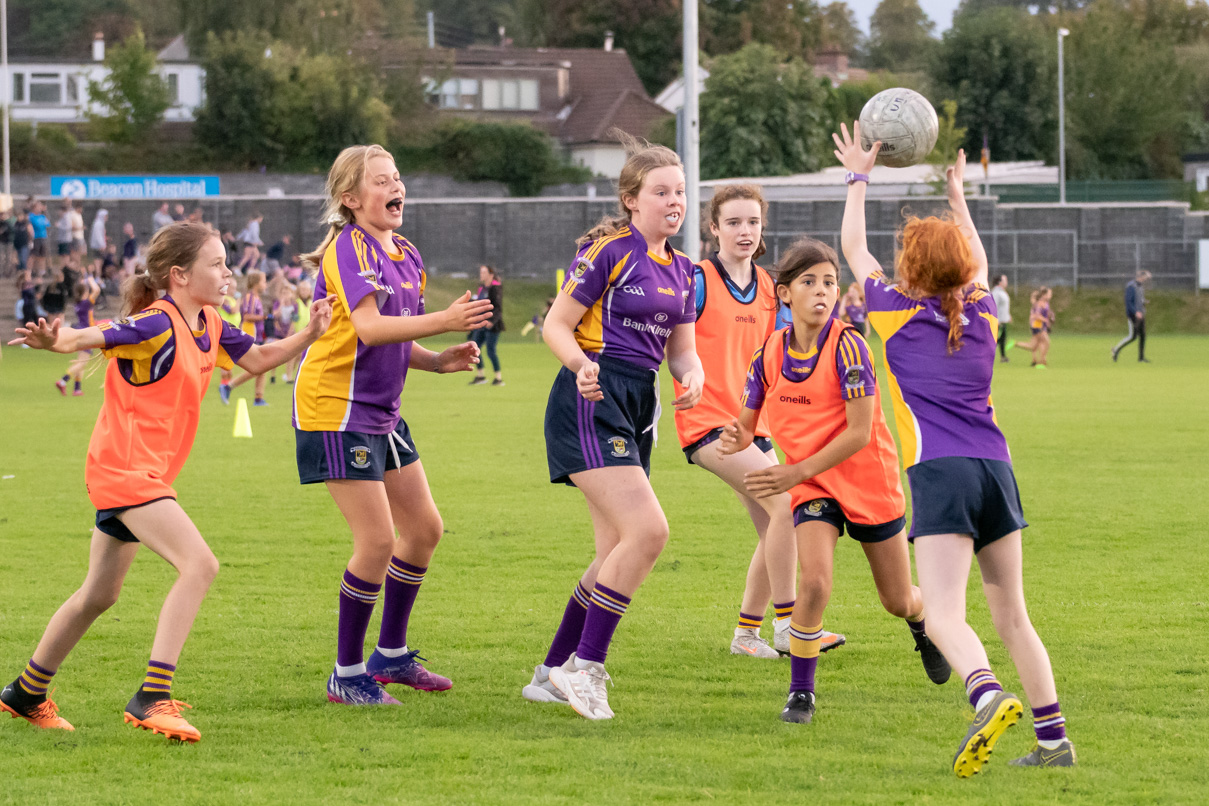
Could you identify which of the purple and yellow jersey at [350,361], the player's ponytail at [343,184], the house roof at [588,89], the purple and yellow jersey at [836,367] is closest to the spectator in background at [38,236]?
the player's ponytail at [343,184]

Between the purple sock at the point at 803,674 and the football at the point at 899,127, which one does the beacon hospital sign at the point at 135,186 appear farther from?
the purple sock at the point at 803,674

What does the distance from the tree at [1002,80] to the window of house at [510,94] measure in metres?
20.6

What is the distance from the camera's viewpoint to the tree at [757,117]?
59.2m

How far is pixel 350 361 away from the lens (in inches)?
221

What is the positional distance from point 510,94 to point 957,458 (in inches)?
2831

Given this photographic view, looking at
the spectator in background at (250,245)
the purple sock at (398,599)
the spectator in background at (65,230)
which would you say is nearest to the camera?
the purple sock at (398,599)

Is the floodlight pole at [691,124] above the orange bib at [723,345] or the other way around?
above

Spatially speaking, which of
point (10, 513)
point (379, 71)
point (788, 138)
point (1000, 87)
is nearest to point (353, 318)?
point (10, 513)

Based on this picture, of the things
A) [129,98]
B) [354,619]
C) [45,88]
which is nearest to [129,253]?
[129,98]

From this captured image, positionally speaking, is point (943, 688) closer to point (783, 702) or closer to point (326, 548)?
point (783, 702)

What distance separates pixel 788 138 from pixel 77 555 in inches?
2102

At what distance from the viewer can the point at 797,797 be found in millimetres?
4484

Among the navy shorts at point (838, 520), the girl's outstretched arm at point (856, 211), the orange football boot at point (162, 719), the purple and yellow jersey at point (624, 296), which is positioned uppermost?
the girl's outstretched arm at point (856, 211)

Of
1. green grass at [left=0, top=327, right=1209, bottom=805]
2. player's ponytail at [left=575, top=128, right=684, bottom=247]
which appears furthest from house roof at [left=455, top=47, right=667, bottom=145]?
player's ponytail at [left=575, top=128, right=684, bottom=247]
